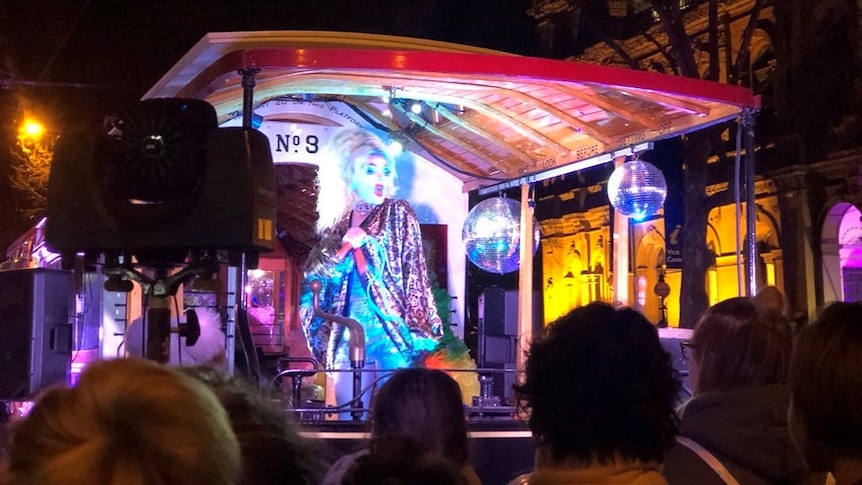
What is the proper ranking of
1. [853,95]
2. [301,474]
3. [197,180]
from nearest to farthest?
[301,474], [197,180], [853,95]

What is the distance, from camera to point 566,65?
18.5 ft

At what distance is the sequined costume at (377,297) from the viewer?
6.96 m

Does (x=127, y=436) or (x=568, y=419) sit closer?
(x=127, y=436)

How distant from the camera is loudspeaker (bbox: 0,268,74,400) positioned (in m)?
5.83

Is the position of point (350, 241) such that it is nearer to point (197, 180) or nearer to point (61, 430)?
point (197, 180)

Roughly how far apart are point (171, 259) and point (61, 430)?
250 cm

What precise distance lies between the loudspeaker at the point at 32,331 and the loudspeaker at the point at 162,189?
9.03 feet

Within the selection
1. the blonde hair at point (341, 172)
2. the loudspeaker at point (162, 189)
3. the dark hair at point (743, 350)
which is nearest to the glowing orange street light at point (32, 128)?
the blonde hair at point (341, 172)

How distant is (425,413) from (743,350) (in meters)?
0.92

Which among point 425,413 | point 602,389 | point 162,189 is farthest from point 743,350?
point 162,189

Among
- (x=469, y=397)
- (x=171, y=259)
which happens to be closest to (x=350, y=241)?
(x=469, y=397)

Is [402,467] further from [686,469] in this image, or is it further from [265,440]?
[686,469]

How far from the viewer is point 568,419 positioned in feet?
6.32

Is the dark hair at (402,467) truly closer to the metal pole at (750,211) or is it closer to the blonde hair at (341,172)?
the metal pole at (750,211)
